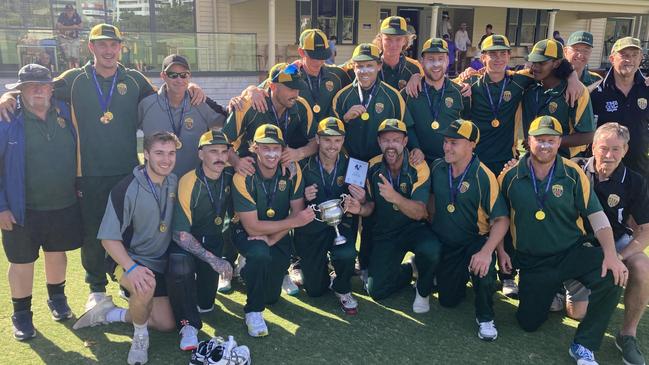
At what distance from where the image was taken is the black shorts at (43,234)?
4312 millimetres

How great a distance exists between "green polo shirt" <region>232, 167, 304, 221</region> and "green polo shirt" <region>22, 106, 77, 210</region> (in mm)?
1461

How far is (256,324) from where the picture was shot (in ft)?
14.5

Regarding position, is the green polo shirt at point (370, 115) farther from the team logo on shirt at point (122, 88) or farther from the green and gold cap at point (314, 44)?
the team logo on shirt at point (122, 88)

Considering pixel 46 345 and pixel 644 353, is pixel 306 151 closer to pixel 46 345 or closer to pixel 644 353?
pixel 46 345

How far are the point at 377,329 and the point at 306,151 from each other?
185cm

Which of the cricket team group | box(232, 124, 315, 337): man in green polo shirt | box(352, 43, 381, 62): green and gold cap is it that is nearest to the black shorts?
the cricket team group

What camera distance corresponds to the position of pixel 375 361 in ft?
13.2

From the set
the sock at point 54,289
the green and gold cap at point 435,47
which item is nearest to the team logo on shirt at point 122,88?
the sock at point 54,289

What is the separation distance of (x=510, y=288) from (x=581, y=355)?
126 centimetres

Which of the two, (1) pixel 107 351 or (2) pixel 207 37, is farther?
(2) pixel 207 37

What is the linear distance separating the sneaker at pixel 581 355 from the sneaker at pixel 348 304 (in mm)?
1856

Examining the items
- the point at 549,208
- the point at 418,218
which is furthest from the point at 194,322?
the point at 549,208

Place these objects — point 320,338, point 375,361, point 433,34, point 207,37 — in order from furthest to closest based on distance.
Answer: point 433,34, point 207,37, point 320,338, point 375,361

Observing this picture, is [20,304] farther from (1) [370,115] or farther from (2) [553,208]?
(2) [553,208]
